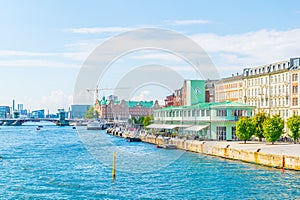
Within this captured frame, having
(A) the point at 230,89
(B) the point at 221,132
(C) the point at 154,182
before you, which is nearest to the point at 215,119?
(B) the point at 221,132

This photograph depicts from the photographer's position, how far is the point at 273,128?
74.9 meters

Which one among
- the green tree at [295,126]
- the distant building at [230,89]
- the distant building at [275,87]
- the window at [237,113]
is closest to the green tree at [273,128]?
the green tree at [295,126]

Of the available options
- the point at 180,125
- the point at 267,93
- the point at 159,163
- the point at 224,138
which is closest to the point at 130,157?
the point at 159,163

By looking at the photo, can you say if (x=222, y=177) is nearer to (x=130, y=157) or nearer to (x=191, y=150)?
(x=130, y=157)

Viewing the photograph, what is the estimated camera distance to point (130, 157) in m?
78.9

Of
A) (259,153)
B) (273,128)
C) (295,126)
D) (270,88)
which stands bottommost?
(259,153)

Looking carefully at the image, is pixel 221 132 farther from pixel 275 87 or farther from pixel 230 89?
pixel 230 89

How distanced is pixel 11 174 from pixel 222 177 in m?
24.7

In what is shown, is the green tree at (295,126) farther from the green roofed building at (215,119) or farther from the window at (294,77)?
the window at (294,77)

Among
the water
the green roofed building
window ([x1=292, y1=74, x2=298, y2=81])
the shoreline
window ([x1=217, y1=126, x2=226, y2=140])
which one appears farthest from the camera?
window ([x1=292, y1=74, x2=298, y2=81])

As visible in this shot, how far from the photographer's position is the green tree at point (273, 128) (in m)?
74.5

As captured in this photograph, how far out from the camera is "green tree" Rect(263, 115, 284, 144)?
74.5m

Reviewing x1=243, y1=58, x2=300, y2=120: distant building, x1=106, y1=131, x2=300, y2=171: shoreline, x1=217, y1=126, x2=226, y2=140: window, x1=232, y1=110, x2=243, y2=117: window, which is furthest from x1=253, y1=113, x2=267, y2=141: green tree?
x1=243, y1=58, x2=300, y2=120: distant building

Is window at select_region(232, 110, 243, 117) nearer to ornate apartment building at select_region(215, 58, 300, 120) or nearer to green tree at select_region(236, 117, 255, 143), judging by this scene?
green tree at select_region(236, 117, 255, 143)
